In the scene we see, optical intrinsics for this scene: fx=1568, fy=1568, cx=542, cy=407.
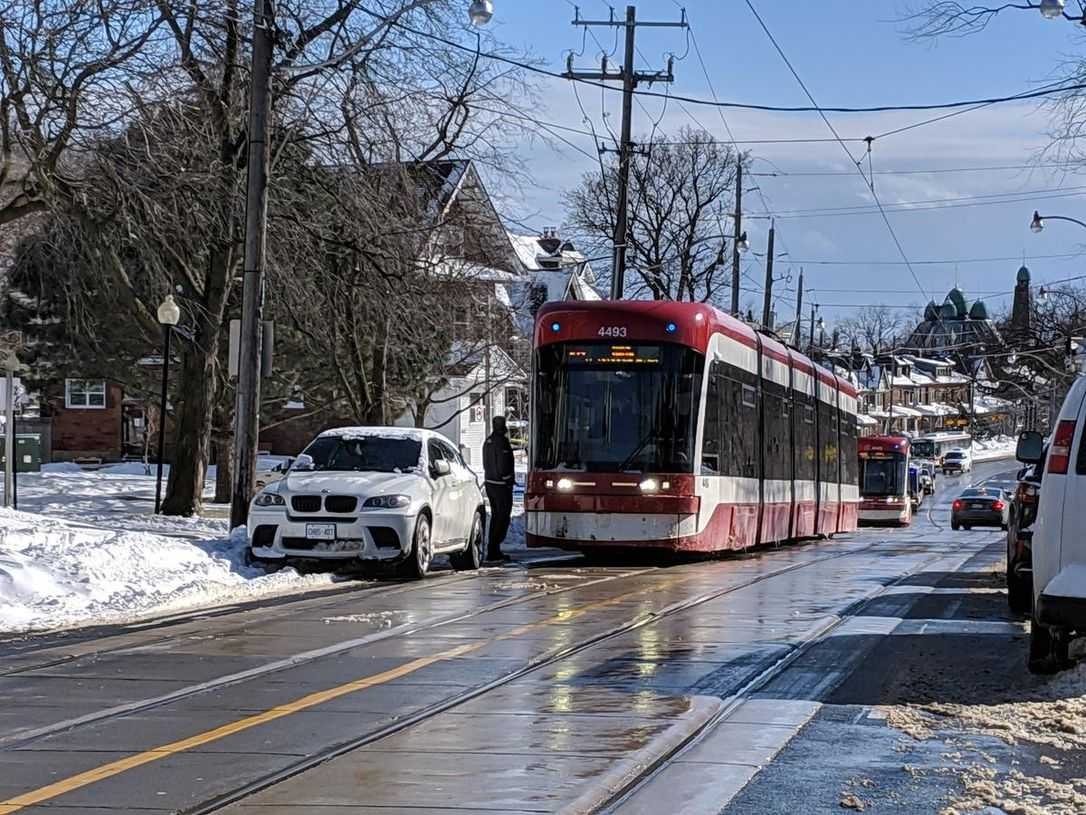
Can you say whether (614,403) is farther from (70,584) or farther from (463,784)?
Result: (463,784)

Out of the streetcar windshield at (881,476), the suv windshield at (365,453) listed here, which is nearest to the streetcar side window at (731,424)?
the suv windshield at (365,453)

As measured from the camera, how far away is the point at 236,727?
26.9ft

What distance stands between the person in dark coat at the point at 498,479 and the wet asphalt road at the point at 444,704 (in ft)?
22.7

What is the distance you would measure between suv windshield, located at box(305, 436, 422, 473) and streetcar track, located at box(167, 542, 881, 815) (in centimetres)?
459

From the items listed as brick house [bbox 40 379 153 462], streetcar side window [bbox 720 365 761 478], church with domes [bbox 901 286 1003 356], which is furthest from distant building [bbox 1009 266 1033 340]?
streetcar side window [bbox 720 365 761 478]

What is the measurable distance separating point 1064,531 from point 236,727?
4819 millimetres

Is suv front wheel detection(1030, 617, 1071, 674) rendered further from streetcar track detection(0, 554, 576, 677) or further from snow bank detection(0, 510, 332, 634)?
snow bank detection(0, 510, 332, 634)

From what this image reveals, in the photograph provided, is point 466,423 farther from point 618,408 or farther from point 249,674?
point 249,674

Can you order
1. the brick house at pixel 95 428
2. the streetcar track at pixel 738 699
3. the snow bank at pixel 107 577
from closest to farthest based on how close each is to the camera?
the streetcar track at pixel 738 699, the snow bank at pixel 107 577, the brick house at pixel 95 428

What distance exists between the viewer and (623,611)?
46.6 feet

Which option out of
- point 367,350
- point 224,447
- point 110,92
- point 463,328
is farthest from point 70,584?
point 224,447

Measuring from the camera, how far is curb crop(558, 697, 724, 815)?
21.4 feet

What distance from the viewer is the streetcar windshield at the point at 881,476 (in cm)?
5653

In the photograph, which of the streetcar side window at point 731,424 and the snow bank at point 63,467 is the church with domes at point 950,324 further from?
the streetcar side window at point 731,424
